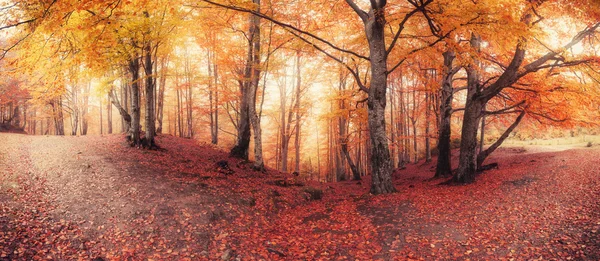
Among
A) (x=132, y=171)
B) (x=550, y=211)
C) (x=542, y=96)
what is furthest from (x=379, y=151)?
(x=132, y=171)

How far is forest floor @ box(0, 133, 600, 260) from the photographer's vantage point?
5.29 metres

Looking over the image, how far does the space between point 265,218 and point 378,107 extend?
5.08 metres

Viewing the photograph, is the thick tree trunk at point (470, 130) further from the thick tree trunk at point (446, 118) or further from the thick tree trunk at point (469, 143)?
the thick tree trunk at point (446, 118)

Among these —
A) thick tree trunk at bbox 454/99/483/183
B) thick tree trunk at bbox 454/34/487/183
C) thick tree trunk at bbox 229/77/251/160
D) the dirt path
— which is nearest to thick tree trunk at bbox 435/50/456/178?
thick tree trunk at bbox 454/34/487/183

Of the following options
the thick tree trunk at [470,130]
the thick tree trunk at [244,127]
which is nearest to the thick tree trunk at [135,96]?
the thick tree trunk at [244,127]

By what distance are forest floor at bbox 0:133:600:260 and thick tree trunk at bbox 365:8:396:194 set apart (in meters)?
0.77

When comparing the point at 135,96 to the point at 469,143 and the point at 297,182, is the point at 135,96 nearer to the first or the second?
the point at 297,182

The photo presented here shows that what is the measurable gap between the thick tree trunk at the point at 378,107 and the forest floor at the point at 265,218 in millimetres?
773

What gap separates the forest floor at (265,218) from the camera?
5.29 metres

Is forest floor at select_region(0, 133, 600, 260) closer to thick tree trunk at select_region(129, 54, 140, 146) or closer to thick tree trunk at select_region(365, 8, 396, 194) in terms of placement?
thick tree trunk at select_region(365, 8, 396, 194)

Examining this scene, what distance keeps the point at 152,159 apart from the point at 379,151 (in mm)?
9359

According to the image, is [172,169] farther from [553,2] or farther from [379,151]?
[553,2]

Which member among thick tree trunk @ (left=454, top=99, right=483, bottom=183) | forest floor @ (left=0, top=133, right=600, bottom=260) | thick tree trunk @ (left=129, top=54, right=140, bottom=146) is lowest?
forest floor @ (left=0, top=133, right=600, bottom=260)

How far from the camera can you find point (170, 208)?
7242 mm
